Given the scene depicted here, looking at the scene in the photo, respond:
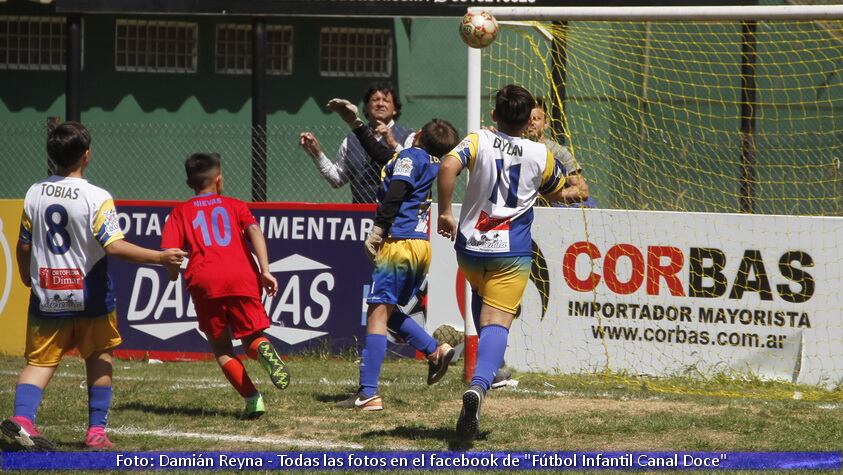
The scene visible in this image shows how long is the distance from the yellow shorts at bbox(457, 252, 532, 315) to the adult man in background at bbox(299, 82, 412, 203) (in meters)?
2.33

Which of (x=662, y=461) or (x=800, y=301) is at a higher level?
(x=800, y=301)

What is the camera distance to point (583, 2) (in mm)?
14047

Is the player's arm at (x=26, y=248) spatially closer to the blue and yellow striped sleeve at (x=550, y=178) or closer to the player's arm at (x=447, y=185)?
the player's arm at (x=447, y=185)

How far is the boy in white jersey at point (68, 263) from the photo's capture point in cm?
600

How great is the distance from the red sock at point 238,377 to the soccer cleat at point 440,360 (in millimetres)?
1367

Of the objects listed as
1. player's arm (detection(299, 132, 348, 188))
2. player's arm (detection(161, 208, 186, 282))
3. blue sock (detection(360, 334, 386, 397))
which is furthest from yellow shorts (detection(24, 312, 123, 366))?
player's arm (detection(299, 132, 348, 188))

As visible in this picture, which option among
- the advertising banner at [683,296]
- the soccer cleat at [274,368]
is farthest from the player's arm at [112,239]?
the advertising banner at [683,296]

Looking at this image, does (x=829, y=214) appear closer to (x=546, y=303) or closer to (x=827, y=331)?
(x=827, y=331)

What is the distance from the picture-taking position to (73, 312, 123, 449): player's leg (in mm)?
6078

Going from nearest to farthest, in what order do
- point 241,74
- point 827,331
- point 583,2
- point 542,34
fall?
point 827,331
point 542,34
point 583,2
point 241,74

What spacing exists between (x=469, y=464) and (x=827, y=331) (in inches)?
169

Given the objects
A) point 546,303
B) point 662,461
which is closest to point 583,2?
point 546,303

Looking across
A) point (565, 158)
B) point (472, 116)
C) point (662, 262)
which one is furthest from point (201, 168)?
point (662, 262)

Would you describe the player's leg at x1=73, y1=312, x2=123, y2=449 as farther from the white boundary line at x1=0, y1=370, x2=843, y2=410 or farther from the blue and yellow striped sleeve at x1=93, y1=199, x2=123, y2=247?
the white boundary line at x1=0, y1=370, x2=843, y2=410
